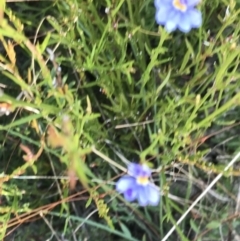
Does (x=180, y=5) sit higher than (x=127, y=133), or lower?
higher

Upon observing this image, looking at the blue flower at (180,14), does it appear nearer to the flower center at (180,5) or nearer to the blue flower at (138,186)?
the flower center at (180,5)

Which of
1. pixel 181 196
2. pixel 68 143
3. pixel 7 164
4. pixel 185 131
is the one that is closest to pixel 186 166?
pixel 181 196

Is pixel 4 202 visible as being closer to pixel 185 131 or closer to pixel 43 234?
pixel 43 234

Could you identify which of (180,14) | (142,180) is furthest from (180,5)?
(142,180)

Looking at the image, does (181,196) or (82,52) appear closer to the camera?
(82,52)

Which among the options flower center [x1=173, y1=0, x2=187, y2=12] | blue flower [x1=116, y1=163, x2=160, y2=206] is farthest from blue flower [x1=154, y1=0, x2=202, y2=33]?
blue flower [x1=116, y1=163, x2=160, y2=206]

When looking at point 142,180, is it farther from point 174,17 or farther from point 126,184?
point 174,17

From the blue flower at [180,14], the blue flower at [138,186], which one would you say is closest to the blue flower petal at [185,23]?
the blue flower at [180,14]

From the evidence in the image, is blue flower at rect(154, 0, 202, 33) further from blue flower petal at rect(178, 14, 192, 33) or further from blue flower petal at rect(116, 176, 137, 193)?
blue flower petal at rect(116, 176, 137, 193)
